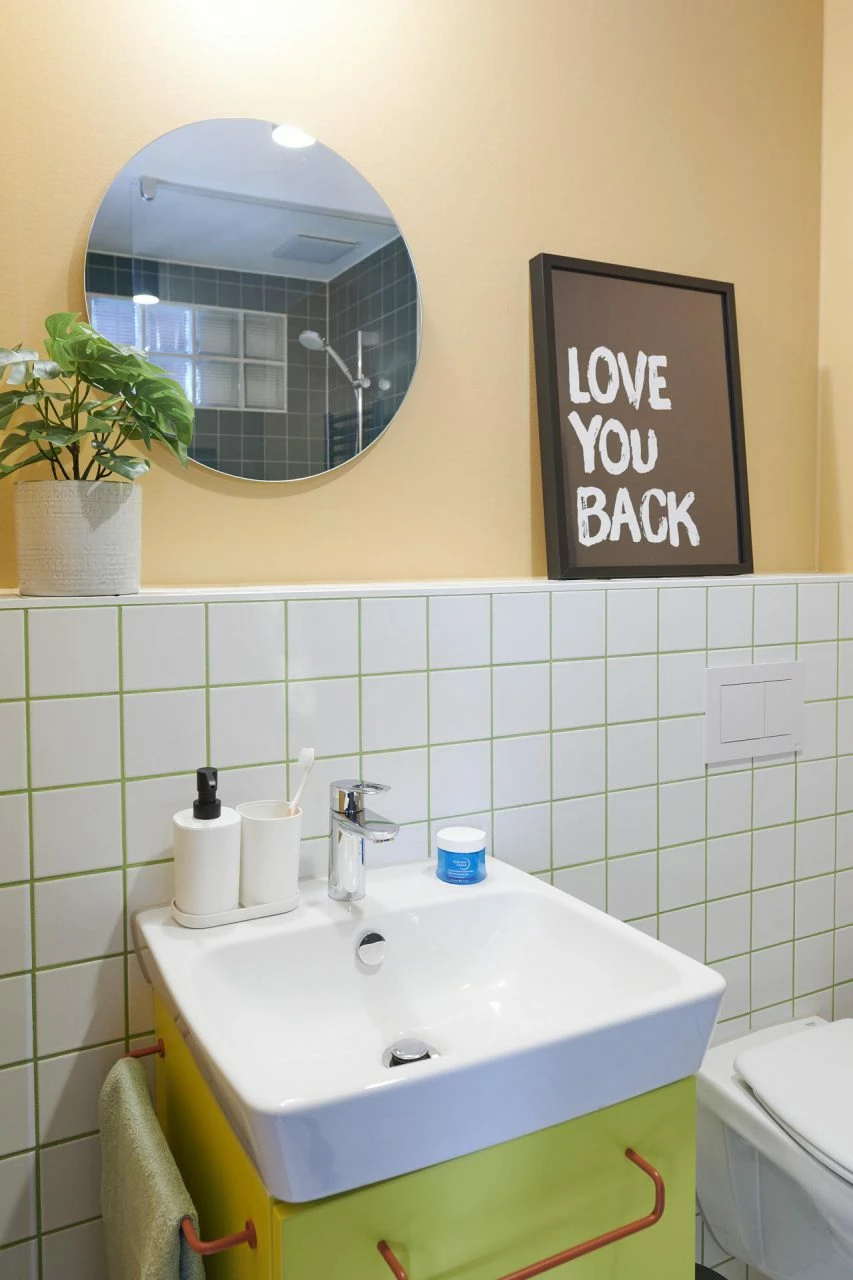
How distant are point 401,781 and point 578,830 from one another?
321mm

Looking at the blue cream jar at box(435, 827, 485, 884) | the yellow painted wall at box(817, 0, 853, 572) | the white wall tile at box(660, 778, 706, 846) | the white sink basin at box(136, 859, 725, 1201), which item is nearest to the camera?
the white sink basin at box(136, 859, 725, 1201)

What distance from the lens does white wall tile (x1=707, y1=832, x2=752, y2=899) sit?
1.62 metres

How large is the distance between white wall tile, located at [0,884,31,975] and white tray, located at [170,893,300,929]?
0.16 metres

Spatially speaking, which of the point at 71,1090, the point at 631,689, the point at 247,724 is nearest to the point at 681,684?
the point at 631,689

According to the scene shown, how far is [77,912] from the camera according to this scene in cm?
112

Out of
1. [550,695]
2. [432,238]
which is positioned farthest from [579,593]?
[432,238]

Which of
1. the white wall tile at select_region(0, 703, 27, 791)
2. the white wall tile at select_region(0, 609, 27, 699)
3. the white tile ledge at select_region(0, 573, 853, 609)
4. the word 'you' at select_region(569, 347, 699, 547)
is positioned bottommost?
the white wall tile at select_region(0, 703, 27, 791)

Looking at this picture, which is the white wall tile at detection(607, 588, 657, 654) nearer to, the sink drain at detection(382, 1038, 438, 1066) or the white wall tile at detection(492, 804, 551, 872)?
the white wall tile at detection(492, 804, 551, 872)

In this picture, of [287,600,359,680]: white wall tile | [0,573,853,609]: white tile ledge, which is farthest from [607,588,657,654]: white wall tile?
[287,600,359,680]: white wall tile

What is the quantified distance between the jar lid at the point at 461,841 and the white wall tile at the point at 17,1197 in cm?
60

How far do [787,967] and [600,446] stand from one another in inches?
38.6

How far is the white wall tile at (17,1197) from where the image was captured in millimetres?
1097

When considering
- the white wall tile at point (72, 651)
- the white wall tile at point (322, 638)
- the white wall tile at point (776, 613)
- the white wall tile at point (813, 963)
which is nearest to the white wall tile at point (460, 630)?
the white wall tile at point (322, 638)

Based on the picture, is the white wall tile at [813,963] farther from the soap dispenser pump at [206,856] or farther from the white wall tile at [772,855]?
the soap dispenser pump at [206,856]
